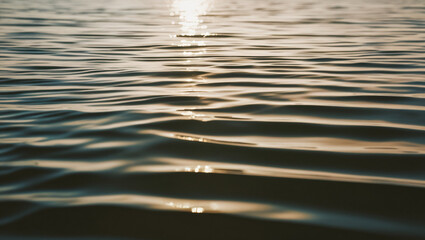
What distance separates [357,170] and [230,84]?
83.2 inches

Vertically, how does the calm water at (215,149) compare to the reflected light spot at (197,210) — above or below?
above

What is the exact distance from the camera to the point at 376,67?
14.6 ft

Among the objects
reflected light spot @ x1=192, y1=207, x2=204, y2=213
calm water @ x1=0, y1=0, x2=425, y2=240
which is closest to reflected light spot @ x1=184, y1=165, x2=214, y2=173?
calm water @ x1=0, y1=0, x2=425, y2=240

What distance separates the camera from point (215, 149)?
214 centimetres

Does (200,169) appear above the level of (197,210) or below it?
above

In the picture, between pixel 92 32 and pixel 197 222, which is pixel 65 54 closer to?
pixel 92 32

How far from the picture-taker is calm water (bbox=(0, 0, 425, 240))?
4.78 ft

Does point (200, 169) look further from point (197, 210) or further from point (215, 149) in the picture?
point (197, 210)

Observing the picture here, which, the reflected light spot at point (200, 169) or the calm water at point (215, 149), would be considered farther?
the reflected light spot at point (200, 169)

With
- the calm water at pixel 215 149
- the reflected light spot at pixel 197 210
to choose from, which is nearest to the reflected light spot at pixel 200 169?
the calm water at pixel 215 149

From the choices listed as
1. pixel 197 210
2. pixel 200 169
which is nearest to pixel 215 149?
pixel 200 169

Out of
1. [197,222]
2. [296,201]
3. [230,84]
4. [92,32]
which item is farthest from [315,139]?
[92,32]

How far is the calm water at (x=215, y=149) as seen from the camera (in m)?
1.46

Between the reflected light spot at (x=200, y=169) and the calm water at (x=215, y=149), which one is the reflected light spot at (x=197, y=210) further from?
the reflected light spot at (x=200, y=169)
